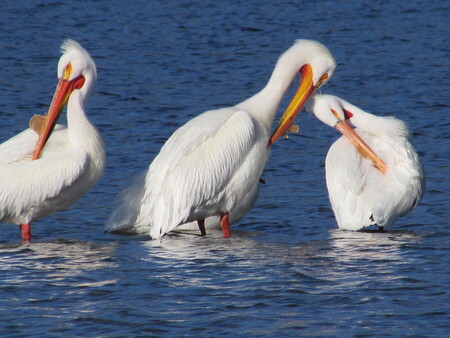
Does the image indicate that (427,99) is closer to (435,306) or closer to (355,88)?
(355,88)

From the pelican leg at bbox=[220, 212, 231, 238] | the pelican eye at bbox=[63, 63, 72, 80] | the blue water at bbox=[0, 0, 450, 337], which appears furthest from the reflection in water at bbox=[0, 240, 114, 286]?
the pelican eye at bbox=[63, 63, 72, 80]

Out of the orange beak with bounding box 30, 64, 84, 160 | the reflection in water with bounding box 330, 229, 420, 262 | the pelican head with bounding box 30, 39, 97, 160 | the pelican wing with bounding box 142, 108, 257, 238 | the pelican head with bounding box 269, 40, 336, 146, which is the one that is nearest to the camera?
the reflection in water with bounding box 330, 229, 420, 262

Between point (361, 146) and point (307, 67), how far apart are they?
2.71 ft

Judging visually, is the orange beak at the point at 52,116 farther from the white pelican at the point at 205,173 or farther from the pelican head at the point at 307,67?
the pelican head at the point at 307,67

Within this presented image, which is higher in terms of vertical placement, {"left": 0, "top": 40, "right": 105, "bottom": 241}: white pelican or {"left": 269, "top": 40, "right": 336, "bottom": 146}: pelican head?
{"left": 269, "top": 40, "right": 336, "bottom": 146}: pelican head

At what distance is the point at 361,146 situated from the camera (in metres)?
8.98

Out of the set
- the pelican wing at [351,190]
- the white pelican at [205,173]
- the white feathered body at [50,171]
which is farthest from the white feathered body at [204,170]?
the pelican wing at [351,190]

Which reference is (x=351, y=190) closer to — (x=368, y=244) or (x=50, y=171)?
(x=368, y=244)

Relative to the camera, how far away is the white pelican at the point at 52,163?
8.41 m

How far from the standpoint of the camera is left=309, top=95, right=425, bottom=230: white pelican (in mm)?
8703

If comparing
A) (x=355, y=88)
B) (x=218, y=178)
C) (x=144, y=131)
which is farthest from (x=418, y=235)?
(x=355, y=88)

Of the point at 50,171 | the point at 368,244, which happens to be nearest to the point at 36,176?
the point at 50,171

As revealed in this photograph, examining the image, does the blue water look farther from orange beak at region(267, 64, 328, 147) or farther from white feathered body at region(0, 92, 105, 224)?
orange beak at region(267, 64, 328, 147)

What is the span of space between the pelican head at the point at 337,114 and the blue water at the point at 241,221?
2.52ft
